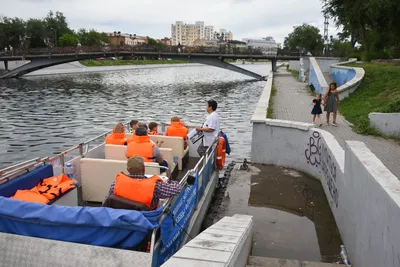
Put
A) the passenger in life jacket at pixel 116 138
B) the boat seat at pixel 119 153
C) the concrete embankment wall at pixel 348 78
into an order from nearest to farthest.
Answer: the boat seat at pixel 119 153, the passenger in life jacket at pixel 116 138, the concrete embankment wall at pixel 348 78

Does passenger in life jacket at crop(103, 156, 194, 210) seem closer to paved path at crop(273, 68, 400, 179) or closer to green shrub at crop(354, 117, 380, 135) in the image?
paved path at crop(273, 68, 400, 179)

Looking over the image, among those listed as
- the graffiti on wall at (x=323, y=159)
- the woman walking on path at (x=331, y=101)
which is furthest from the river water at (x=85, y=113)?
the graffiti on wall at (x=323, y=159)

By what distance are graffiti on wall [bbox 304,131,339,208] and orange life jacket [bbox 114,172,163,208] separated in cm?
418

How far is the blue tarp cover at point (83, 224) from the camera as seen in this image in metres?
4.15

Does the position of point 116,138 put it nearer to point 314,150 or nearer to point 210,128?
point 210,128

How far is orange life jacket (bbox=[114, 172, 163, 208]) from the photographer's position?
480cm

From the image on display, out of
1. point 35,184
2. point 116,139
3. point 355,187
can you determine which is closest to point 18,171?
point 35,184

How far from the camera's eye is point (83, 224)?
13.7ft

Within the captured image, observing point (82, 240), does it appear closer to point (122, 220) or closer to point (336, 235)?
point (122, 220)

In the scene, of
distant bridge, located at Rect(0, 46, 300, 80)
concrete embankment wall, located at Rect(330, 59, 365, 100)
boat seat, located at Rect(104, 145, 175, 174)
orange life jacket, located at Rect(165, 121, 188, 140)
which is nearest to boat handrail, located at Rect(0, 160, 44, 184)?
boat seat, located at Rect(104, 145, 175, 174)

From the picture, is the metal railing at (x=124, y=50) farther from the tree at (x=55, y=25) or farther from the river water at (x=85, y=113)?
the tree at (x=55, y=25)

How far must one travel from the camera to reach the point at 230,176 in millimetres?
10789

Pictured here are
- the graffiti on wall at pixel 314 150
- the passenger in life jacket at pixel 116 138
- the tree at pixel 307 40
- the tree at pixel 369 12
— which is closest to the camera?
the passenger in life jacket at pixel 116 138

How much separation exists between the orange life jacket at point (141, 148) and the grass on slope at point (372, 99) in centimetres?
781
